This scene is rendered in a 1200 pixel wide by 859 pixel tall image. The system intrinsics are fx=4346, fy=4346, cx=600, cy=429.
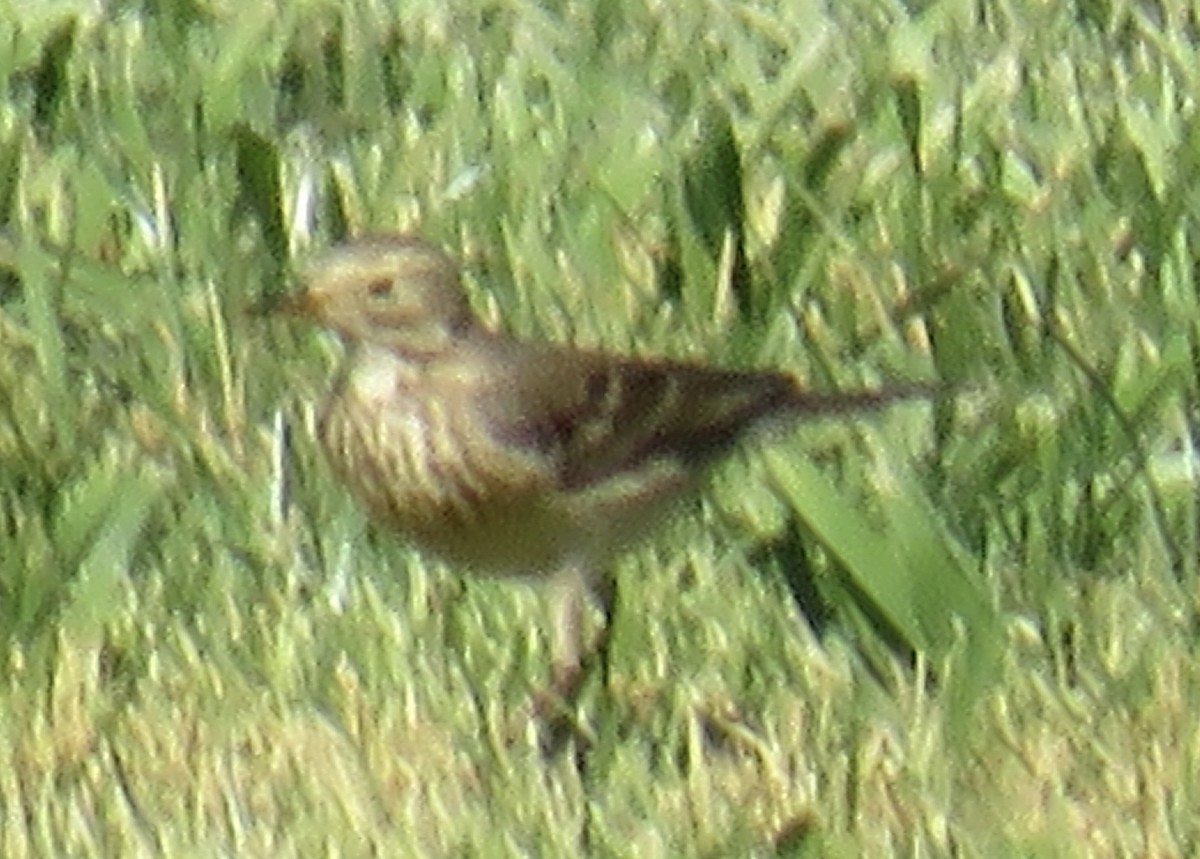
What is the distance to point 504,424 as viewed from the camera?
14.4ft

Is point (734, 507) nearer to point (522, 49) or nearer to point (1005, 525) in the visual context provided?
point (1005, 525)

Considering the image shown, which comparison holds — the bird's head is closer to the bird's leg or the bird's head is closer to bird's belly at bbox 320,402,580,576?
bird's belly at bbox 320,402,580,576

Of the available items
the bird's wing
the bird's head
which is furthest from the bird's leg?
the bird's head

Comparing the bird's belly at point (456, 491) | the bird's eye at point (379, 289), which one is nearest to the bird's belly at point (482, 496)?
the bird's belly at point (456, 491)

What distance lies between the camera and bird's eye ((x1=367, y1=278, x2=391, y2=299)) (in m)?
4.42

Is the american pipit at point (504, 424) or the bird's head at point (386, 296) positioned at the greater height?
the bird's head at point (386, 296)

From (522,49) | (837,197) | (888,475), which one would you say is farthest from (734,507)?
(522,49)

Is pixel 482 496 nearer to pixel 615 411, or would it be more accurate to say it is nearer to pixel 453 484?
pixel 453 484

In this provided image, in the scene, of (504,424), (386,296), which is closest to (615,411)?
(504,424)

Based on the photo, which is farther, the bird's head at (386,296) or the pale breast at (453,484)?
the bird's head at (386,296)

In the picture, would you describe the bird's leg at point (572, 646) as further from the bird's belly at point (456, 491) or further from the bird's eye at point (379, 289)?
the bird's eye at point (379, 289)

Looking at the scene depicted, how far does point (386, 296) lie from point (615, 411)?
0.87 ft

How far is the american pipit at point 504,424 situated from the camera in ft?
14.2

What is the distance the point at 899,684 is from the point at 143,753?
723 mm
